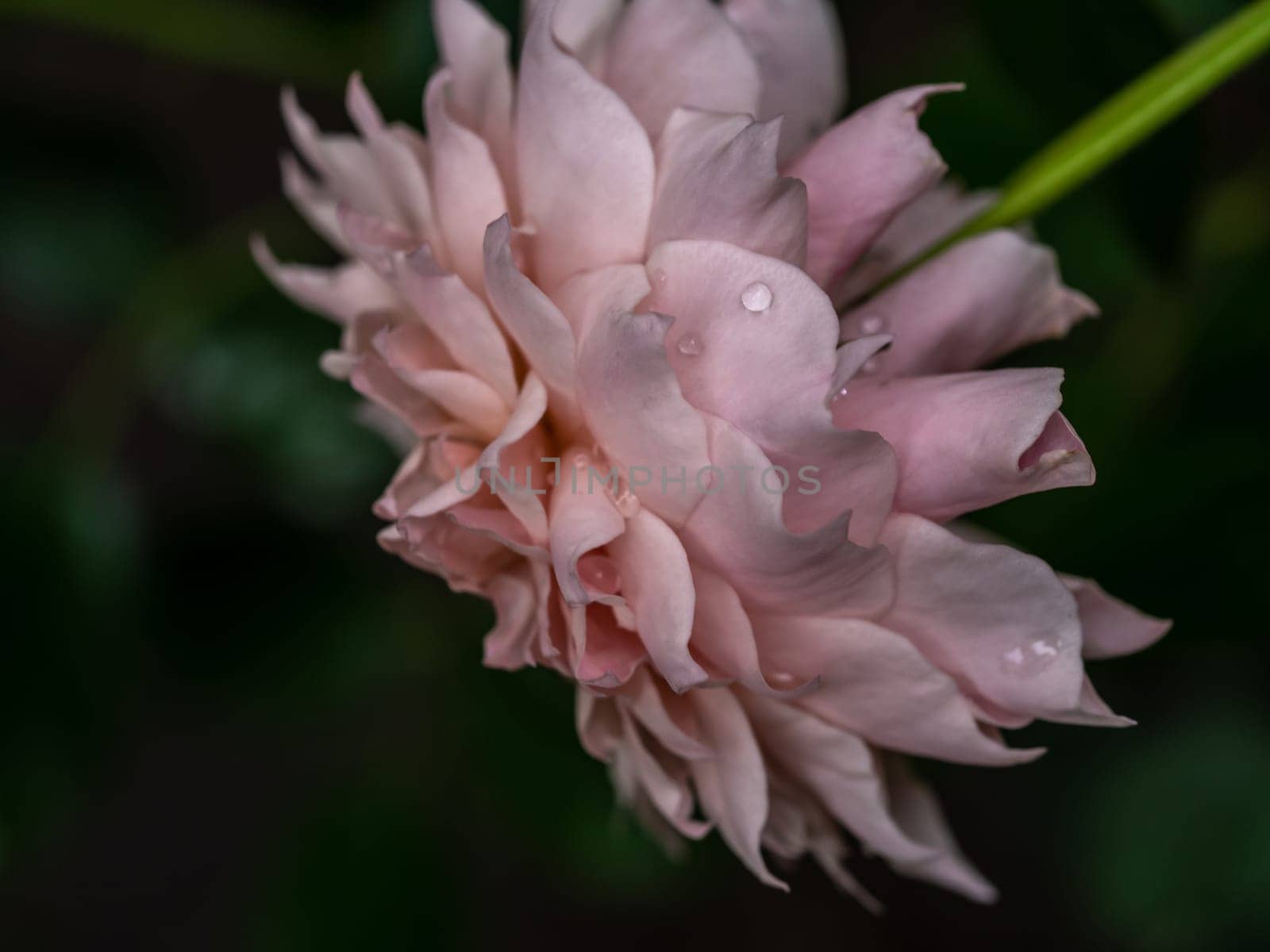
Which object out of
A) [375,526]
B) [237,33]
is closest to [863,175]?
[237,33]

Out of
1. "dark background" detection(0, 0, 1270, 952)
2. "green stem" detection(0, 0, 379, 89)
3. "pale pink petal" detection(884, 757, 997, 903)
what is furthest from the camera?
"green stem" detection(0, 0, 379, 89)

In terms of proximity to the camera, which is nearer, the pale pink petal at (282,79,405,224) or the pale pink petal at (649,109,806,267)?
the pale pink petal at (649,109,806,267)

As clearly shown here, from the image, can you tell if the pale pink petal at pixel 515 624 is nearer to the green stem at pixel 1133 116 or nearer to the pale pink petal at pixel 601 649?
the pale pink petal at pixel 601 649

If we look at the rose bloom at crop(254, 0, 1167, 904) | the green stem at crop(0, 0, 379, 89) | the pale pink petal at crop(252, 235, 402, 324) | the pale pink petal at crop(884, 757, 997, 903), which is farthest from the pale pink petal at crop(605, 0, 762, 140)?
the green stem at crop(0, 0, 379, 89)

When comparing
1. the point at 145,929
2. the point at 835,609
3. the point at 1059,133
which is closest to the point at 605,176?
the point at 835,609

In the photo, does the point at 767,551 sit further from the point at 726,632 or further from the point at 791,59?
the point at 791,59

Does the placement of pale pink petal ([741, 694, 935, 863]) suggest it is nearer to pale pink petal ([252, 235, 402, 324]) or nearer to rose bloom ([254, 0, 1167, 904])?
rose bloom ([254, 0, 1167, 904])
